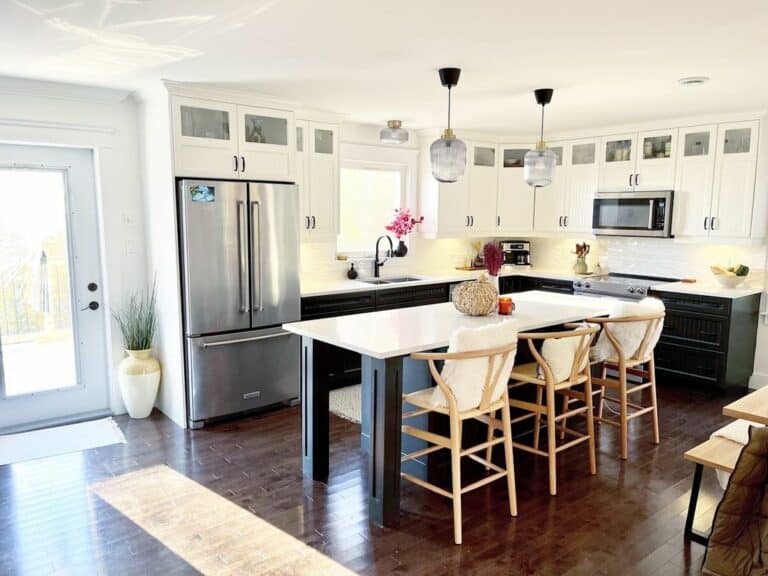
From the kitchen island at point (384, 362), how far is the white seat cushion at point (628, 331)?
0.19 m

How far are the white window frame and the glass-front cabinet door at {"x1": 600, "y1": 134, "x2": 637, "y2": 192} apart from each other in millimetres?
1879

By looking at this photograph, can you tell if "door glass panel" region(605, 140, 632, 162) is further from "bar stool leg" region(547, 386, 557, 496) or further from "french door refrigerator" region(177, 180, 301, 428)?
"bar stool leg" region(547, 386, 557, 496)

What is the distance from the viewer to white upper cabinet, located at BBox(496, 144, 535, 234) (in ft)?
20.9

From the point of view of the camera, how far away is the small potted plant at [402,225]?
231 inches

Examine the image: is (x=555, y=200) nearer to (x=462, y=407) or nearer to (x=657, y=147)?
(x=657, y=147)

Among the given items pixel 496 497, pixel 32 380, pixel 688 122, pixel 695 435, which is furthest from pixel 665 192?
pixel 32 380

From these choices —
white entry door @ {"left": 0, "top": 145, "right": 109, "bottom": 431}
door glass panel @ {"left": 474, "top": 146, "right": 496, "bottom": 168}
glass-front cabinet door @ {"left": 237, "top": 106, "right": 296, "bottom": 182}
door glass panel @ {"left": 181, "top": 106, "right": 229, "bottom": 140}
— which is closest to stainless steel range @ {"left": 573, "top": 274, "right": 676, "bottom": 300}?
door glass panel @ {"left": 474, "top": 146, "right": 496, "bottom": 168}

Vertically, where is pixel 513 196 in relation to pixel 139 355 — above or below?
above

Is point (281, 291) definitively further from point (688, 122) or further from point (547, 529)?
point (688, 122)

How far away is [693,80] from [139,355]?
13.9ft

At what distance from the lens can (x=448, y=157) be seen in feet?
11.4

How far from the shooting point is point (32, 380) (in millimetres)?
4215

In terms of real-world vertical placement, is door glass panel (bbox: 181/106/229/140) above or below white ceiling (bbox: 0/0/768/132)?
below

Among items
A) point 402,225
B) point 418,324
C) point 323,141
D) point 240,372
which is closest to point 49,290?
point 240,372
